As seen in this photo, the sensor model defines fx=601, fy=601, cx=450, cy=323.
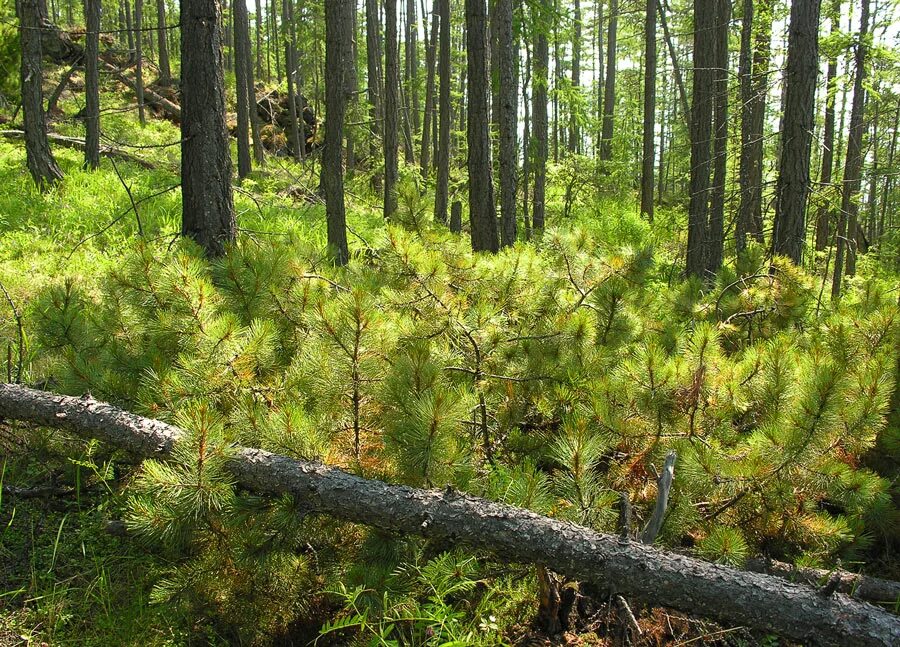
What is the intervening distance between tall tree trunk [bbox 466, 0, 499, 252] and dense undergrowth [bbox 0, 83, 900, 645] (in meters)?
3.65

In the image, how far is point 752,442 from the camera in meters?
2.52

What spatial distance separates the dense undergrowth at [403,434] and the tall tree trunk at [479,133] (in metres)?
3.65

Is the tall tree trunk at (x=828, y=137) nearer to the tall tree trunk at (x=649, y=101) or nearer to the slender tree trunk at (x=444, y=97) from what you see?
the tall tree trunk at (x=649, y=101)

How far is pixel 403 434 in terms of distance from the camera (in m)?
2.30

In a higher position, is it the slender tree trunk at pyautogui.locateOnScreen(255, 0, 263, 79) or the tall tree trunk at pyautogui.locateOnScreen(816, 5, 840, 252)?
the slender tree trunk at pyautogui.locateOnScreen(255, 0, 263, 79)

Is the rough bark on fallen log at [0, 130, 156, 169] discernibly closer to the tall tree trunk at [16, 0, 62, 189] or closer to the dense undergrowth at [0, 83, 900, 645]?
the tall tree trunk at [16, 0, 62, 189]

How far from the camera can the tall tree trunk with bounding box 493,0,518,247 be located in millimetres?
7941

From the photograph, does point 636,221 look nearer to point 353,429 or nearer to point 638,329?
point 638,329

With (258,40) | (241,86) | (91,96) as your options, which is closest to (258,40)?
(258,40)

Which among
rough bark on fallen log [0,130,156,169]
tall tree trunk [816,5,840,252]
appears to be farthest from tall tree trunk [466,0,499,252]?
rough bark on fallen log [0,130,156,169]

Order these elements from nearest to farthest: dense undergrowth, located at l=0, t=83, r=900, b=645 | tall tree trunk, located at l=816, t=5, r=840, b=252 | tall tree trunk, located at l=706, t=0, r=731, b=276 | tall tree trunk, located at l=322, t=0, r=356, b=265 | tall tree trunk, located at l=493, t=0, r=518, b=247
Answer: dense undergrowth, located at l=0, t=83, r=900, b=645
tall tree trunk, located at l=322, t=0, r=356, b=265
tall tree trunk, located at l=816, t=5, r=840, b=252
tall tree trunk, located at l=493, t=0, r=518, b=247
tall tree trunk, located at l=706, t=0, r=731, b=276

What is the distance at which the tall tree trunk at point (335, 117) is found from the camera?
6816 millimetres

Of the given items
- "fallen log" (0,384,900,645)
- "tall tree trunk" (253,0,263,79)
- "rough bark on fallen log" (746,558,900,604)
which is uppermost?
"tall tree trunk" (253,0,263,79)

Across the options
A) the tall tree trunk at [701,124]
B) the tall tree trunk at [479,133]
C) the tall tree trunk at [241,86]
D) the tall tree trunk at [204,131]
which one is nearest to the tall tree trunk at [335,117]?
the tall tree trunk at [479,133]
